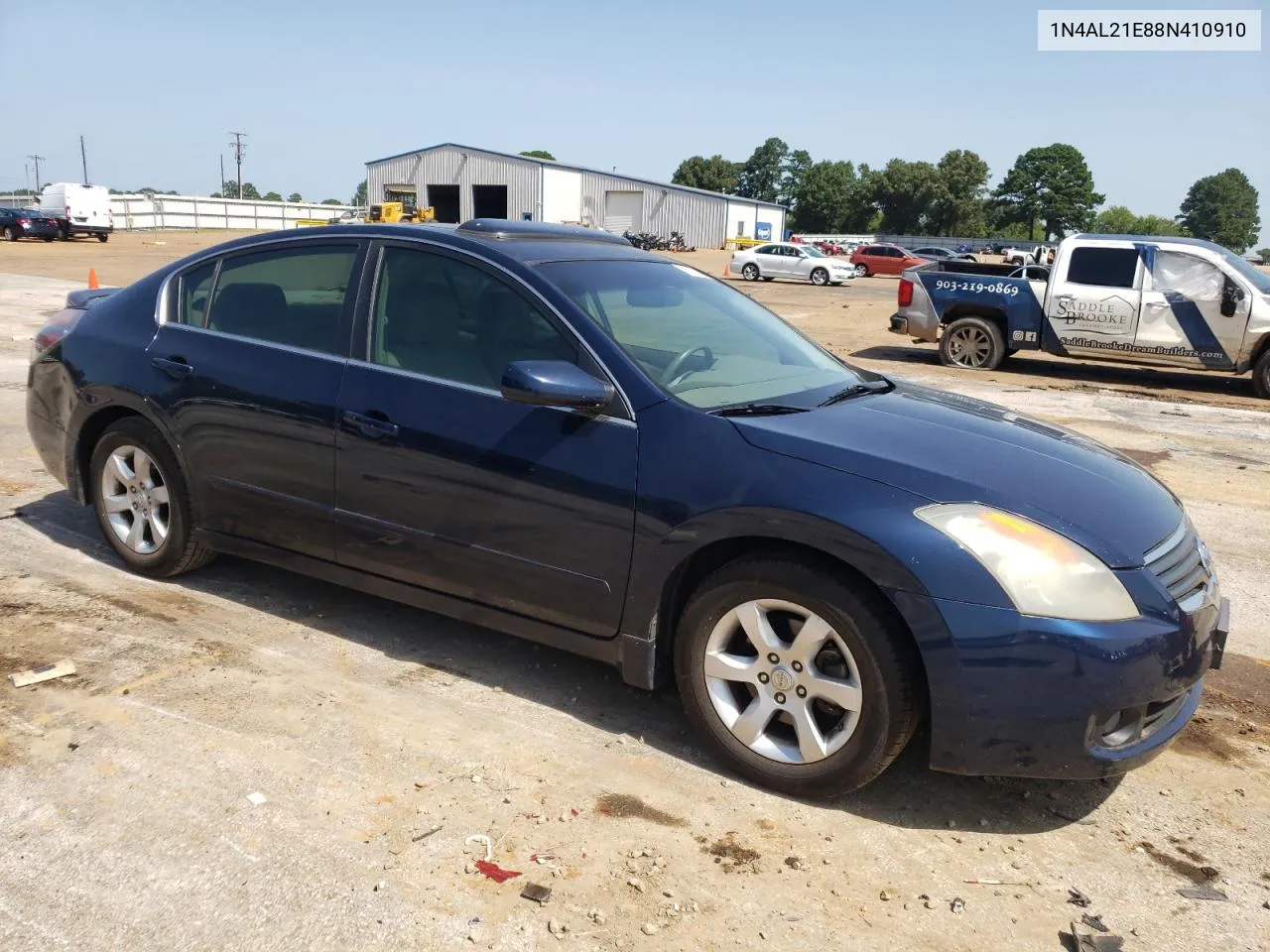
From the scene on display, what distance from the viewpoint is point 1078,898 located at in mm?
2730

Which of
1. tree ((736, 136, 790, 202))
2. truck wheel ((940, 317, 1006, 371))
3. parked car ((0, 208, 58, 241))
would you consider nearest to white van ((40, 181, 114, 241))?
parked car ((0, 208, 58, 241))

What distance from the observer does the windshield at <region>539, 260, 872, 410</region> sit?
3.61 m

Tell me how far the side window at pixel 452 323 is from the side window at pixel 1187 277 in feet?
38.4

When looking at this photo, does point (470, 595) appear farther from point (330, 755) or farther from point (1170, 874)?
point (1170, 874)

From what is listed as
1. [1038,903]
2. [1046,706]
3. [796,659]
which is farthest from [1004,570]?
[1038,903]

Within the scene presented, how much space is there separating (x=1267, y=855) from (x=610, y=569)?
2.10 m

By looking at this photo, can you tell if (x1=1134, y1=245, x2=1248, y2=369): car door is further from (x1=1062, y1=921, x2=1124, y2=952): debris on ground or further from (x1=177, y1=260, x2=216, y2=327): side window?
(x1=1062, y1=921, x2=1124, y2=952): debris on ground

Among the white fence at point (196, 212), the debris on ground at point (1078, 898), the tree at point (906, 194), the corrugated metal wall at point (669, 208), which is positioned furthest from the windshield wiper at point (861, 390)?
the tree at point (906, 194)

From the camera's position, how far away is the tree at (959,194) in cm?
10512

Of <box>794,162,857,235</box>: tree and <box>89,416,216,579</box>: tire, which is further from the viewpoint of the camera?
<box>794,162,857,235</box>: tree

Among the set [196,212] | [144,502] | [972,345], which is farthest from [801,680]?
[196,212]

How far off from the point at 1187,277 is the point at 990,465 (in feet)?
37.6

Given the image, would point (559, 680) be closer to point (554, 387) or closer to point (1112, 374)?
point (554, 387)

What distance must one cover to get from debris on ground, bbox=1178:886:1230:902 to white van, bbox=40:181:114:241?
1870 inches
